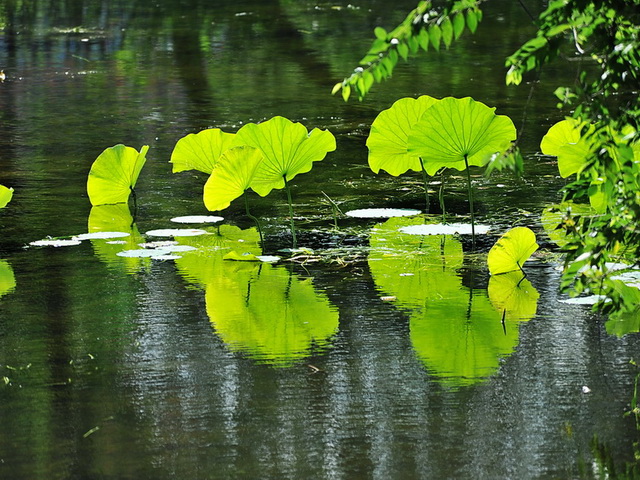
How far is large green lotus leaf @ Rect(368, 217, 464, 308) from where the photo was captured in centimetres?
386

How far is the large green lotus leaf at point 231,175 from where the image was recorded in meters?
4.43

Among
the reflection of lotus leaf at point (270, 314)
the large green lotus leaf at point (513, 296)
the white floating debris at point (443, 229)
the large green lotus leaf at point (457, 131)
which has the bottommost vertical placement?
the reflection of lotus leaf at point (270, 314)

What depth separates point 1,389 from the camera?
3012 mm

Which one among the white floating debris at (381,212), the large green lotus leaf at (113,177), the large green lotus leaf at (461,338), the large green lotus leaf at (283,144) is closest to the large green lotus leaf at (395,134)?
the white floating debris at (381,212)

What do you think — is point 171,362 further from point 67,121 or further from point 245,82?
point 245,82

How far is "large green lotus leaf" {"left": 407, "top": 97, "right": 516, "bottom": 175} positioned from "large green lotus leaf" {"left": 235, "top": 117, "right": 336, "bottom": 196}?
0.36 m

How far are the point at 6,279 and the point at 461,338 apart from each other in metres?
1.58

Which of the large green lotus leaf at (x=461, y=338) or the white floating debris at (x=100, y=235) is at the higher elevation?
the white floating debris at (x=100, y=235)

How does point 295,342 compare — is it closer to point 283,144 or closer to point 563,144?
point 283,144

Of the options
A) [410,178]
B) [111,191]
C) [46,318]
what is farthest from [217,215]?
[46,318]

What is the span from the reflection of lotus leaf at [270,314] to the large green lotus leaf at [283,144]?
56cm

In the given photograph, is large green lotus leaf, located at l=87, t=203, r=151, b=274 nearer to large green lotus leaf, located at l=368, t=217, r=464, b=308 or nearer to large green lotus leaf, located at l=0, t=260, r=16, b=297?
large green lotus leaf, located at l=0, t=260, r=16, b=297

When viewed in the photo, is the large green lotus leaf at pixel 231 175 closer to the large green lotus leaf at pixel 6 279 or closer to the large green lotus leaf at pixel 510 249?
the large green lotus leaf at pixel 6 279

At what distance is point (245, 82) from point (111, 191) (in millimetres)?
4011
